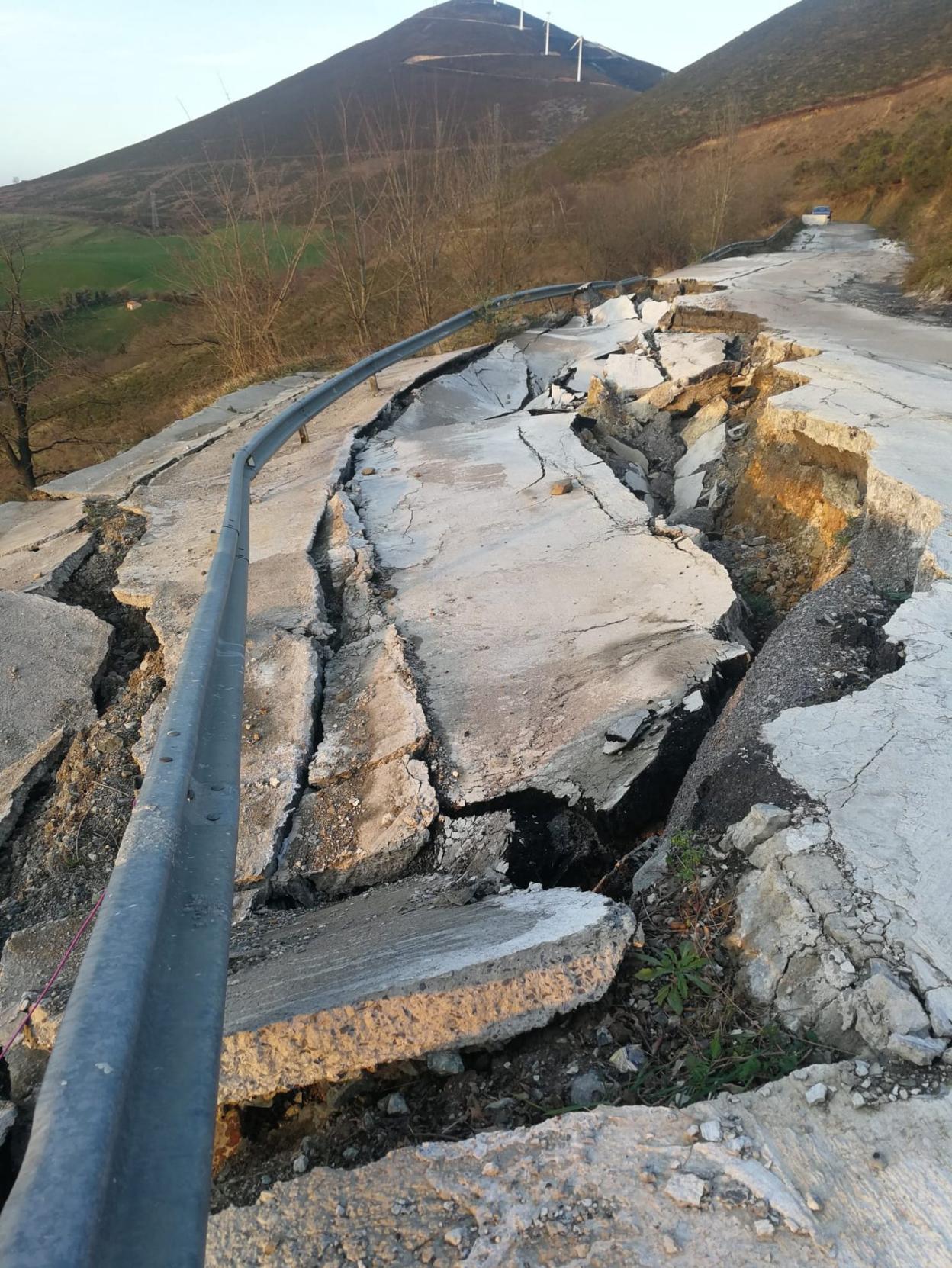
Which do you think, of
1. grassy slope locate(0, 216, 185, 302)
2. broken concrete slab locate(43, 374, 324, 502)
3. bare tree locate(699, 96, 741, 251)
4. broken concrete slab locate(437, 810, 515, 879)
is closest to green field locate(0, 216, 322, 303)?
grassy slope locate(0, 216, 185, 302)

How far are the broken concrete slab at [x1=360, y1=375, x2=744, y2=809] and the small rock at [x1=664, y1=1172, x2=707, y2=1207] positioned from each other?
4.11ft

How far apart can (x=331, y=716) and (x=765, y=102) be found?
4606 centimetres

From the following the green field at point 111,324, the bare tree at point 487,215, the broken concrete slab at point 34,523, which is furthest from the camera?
the green field at point 111,324

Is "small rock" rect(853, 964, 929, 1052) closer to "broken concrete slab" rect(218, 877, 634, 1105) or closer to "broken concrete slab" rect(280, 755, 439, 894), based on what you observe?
"broken concrete slab" rect(218, 877, 634, 1105)

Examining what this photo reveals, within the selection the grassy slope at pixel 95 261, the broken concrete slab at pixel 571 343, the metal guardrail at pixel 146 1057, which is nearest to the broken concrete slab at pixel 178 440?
the broken concrete slab at pixel 571 343

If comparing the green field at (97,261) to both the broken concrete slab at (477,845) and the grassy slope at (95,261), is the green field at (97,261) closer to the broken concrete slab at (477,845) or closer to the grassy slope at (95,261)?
the grassy slope at (95,261)

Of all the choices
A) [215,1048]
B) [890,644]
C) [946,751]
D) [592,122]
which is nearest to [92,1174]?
[215,1048]

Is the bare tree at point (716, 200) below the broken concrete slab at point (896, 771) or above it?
above

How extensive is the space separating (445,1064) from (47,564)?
14.4 ft

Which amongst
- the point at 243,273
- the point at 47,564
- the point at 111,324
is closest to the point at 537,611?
the point at 47,564

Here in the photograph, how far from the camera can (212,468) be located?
634 centimetres

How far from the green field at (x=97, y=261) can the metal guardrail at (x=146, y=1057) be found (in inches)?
1115

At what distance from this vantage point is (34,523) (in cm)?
582

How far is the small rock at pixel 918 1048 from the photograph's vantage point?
1.46 metres
